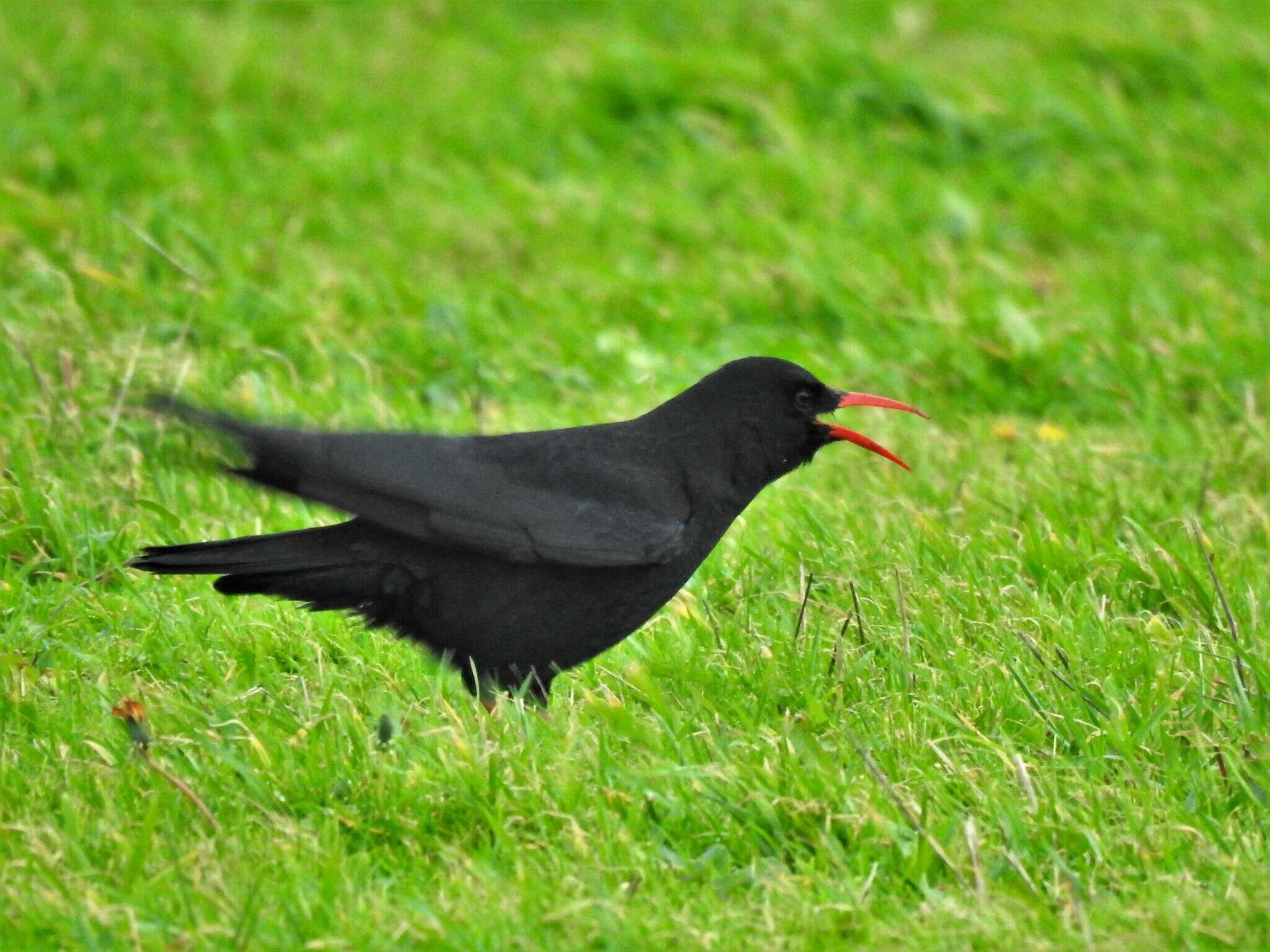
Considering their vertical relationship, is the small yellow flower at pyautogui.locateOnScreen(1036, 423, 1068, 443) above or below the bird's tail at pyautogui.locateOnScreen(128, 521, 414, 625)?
below

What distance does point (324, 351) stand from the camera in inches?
219

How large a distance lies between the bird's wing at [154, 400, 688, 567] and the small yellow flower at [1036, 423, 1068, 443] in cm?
188

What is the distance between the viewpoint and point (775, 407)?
3.96m

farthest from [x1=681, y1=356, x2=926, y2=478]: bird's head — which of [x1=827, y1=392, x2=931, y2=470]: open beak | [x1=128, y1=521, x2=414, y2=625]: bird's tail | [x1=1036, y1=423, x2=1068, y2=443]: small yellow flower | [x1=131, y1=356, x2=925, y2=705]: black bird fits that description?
[x1=1036, y1=423, x2=1068, y2=443]: small yellow flower

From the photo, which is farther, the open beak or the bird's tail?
the open beak

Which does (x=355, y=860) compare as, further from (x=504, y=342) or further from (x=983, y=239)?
(x=983, y=239)

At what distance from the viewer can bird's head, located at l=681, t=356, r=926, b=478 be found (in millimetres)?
3926

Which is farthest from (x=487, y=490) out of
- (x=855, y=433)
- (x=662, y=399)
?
(x=662, y=399)

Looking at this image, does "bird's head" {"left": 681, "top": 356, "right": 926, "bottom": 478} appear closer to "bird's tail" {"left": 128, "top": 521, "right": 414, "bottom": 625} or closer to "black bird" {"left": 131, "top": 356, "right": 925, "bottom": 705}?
"black bird" {"left": 131, "top": 356, "right": 925, "bottom": 705}

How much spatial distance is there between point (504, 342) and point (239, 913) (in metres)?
3.42

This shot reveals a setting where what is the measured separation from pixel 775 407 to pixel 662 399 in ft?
4.73

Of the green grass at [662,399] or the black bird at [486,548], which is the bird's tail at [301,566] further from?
the green grass at [662,399]

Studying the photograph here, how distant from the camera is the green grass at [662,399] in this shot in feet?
9.82

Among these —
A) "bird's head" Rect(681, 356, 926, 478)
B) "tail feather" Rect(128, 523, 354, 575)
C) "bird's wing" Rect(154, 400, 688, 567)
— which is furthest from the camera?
"bird's head" Rect(681, 356, 926, 478)
